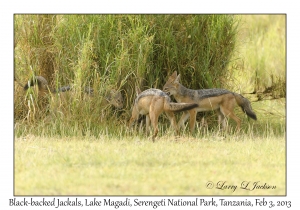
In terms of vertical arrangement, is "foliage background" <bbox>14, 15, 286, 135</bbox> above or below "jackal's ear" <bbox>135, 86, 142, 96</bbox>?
above

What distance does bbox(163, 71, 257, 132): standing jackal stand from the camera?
38.6 feet

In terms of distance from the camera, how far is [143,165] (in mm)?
8734

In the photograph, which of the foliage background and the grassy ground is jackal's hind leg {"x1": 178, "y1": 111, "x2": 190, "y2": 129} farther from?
the foliage background

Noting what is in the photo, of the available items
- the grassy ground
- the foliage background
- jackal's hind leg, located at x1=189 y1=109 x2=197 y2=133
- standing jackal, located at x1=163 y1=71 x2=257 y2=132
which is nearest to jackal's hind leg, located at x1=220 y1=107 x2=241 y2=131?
standing jackal, located at x1=163 y1=71 x2=257 y2=132

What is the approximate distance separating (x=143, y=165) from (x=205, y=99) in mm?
3331

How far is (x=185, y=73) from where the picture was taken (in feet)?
40.9

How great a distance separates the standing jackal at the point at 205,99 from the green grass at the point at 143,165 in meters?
1.02

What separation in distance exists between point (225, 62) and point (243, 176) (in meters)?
4.66

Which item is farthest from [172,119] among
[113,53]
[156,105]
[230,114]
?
[113,53]

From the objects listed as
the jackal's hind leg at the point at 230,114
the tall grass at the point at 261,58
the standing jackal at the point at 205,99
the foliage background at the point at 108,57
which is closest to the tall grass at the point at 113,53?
the foliage background at the point at 108,57

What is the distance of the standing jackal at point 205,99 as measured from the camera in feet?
38.6

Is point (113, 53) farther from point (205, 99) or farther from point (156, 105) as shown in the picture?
point (205, 99)

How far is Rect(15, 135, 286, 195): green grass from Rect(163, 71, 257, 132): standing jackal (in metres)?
1.02

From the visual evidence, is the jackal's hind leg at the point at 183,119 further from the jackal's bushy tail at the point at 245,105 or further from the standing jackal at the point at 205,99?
the jackal's bushy tail at the point at 245,105
